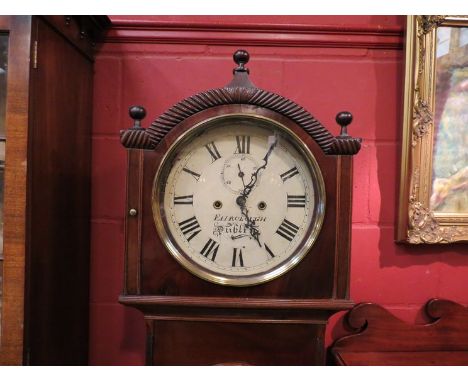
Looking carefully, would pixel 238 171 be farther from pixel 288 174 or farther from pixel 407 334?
pixel 407 334

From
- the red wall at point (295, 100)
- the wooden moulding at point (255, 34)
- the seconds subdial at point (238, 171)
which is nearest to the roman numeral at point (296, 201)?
the seconds subdial at point (238, 171)

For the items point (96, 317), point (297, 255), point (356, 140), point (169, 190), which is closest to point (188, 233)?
point (169, 190)

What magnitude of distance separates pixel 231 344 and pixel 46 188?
1.82 feet

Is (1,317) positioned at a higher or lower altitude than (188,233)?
lower

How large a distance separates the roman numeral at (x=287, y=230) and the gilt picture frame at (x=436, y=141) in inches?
18.2

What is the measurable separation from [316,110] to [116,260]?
0.76m

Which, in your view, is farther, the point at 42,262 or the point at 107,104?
the point at 107,104

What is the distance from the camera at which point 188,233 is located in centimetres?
94

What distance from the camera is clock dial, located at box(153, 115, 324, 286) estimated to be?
931 millimetres

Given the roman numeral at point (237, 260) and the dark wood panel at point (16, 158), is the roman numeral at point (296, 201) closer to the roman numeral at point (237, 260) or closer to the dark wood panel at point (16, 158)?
the roman numeral at point (237, 260)

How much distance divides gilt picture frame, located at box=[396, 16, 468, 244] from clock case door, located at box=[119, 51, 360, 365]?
0.40 meters

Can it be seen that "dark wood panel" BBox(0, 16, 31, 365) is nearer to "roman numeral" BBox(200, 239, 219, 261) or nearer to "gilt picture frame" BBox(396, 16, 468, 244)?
"roman numeral" BBox(200, 239, 219, 261)

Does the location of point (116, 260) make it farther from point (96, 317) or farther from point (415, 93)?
point (415, 93)

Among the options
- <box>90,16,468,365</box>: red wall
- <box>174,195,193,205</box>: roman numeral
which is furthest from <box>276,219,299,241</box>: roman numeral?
<box>90,16,468,365</box>: red wall
